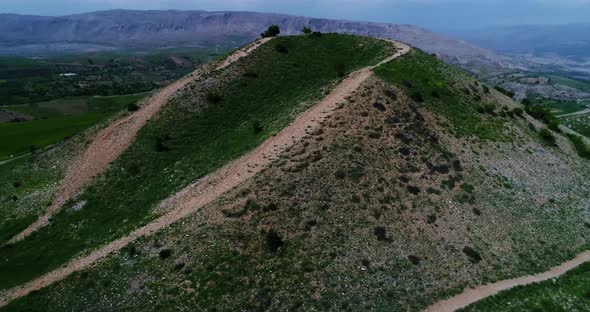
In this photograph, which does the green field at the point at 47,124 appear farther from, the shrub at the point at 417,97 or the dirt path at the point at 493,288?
the dirt path at the point at 493,288

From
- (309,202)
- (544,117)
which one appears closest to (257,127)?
(309,202)

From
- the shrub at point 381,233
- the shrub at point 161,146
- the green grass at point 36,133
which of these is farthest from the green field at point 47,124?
the shrub at point 381,233

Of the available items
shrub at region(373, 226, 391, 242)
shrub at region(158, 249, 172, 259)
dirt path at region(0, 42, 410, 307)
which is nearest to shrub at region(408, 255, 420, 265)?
shrub at region(373, 226, 391, 242)

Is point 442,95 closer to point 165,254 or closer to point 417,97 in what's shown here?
point 417,97

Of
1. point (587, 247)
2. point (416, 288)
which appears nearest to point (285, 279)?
point (416, 288)

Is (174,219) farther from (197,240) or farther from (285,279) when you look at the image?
(285,279)

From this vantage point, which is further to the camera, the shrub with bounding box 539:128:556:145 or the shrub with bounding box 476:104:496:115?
the shrub with bounding box 539:128:556:145

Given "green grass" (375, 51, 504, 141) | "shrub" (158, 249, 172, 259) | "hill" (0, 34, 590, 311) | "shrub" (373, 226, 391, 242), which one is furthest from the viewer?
"green grass" (375, 51, 504, 141)

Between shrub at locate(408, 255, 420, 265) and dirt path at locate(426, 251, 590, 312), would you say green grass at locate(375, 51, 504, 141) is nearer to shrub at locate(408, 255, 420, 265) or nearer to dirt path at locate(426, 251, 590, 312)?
dirt path at locate(426, 251, 590, 312)
